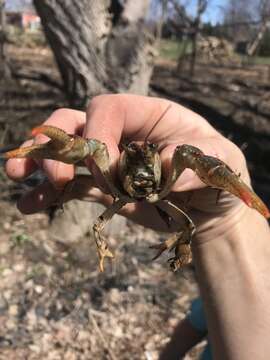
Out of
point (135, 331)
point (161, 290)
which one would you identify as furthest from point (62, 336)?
point (161, 290)

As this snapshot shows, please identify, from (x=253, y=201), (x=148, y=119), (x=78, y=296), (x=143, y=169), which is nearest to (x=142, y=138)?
(x=148, y=119)

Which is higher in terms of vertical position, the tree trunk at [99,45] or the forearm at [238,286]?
the tree trunk at [99,45]

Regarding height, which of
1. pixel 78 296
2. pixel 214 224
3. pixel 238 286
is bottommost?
pixel 78 296

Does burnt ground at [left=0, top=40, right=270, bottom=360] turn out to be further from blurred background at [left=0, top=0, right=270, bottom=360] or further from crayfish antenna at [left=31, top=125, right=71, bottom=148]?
crayfish antenna at [left=31, top=125, right=71, bottom=148]

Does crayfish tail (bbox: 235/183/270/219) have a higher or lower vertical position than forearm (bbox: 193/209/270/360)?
higher

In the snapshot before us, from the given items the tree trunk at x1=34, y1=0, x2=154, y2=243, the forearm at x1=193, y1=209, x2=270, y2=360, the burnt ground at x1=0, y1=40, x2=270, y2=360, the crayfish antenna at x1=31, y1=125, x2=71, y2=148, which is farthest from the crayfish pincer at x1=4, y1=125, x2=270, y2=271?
the tree trunk at x1=34, y1=0, x2=154, y2=243

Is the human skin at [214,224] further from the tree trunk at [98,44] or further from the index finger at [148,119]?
the tree trunk at [98,44]

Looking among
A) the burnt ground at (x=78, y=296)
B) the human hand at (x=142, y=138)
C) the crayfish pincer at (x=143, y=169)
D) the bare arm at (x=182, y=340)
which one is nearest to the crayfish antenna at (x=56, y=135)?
the crayfish pincer at (x=143, y=169)

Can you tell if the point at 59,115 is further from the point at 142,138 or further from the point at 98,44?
the point at 98,44
